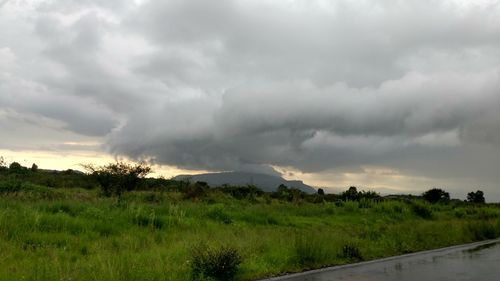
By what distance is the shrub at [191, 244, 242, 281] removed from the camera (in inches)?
406

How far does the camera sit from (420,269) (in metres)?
12.7

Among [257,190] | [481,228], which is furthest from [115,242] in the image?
[257,190]

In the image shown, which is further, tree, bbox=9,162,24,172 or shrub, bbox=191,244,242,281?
tree, bbox=9,162,24,172

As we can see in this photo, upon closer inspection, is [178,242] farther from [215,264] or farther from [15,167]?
[15,167]

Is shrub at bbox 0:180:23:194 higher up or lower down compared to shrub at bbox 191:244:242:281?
higher up

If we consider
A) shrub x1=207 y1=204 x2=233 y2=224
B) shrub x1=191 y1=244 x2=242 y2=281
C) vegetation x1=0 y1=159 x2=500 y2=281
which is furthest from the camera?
shrub x1=207 y1=204 x2=233 y2=224

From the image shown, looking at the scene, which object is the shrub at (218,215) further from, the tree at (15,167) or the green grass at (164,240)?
the tree at (15,167)

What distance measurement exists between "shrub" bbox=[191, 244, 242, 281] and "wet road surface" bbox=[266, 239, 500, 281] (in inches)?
39.8

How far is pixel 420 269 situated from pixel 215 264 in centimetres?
576

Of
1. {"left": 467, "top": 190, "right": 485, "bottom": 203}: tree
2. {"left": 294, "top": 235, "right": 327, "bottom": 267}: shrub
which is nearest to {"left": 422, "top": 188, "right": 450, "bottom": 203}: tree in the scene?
{"left": 467, "top": 190, "right": 485, "bottom": 203}: tree

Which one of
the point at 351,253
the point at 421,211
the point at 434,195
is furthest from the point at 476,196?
the point at 351,253

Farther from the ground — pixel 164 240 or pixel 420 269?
pixel 164 240

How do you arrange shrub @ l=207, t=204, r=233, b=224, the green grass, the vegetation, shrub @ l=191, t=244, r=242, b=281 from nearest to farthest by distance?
shrub @ l=191, t=244, r=242, b=281 → the vegetation → the green grass → shrub @ l=207, t=204, r=233, b=224

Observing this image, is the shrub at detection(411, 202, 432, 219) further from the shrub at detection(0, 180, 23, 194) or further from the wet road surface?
the shrub at detection(0, 180, 23, 194)
